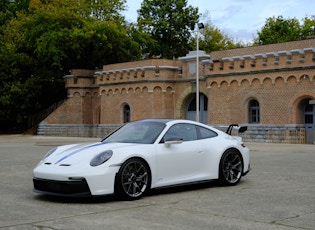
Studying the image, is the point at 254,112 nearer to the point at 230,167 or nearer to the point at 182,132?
the point at 230,167

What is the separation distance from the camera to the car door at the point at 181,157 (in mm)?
9363

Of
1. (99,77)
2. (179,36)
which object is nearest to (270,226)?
(99,77)

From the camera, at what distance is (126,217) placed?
7.20 m

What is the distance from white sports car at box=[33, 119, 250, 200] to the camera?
845 centimetres

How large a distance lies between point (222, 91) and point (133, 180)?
25305 mm

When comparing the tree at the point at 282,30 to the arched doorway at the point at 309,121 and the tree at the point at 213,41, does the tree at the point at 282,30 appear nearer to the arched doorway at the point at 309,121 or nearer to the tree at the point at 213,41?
the tree at the point at 213,41

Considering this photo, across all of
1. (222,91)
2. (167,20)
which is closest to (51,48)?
(222,91)

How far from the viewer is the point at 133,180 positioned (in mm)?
8773

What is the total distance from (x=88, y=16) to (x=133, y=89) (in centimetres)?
1005

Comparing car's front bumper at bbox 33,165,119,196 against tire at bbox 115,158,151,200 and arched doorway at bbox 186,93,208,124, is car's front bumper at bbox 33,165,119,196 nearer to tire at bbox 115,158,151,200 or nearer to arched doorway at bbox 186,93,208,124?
tire at bbox 115,158,151,200

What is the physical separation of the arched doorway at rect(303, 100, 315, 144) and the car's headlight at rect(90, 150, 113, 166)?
23.0 m

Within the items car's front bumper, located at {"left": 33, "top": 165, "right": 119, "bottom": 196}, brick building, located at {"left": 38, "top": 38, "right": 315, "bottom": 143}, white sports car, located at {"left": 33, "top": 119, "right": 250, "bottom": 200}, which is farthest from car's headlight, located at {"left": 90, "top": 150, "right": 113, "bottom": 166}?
brick building, located at {"left": 38, "top": 38, "right": 315, "bottom": 143}

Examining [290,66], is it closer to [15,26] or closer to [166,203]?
[166,203]

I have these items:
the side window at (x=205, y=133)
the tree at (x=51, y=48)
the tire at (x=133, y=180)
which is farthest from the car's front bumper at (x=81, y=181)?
the tree at (x=51, y=48)
